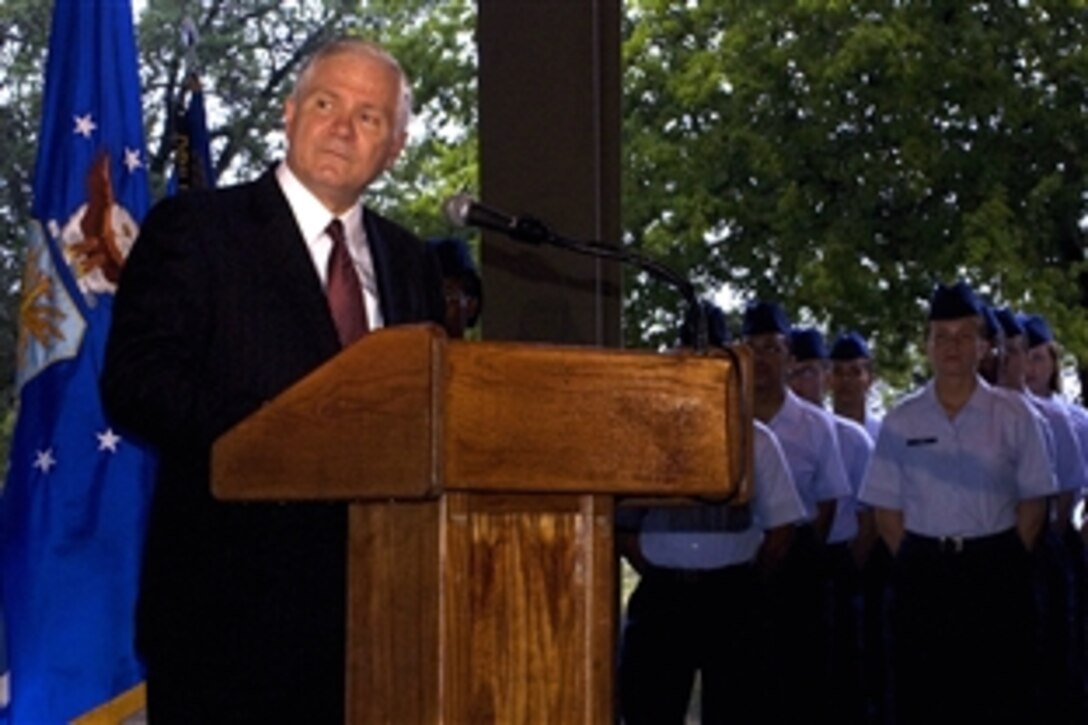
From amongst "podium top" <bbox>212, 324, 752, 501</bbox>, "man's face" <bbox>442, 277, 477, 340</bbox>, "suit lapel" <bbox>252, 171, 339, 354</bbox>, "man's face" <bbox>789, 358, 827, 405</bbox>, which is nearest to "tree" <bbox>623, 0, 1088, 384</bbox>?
"man's face" <bbox>789, 358, 827, 405</bbox>

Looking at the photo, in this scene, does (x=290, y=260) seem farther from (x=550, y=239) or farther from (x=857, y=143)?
(x=857, y=143)

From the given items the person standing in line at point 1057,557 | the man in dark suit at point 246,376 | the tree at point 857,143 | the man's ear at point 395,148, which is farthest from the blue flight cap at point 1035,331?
the man in dark suit at point 246,376

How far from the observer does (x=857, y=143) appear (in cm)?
922

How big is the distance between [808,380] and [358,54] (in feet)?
13.0

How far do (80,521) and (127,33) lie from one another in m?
0.90

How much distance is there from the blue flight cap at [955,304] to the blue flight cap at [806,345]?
0.67m

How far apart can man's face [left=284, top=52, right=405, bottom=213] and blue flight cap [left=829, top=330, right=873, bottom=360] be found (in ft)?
13.9

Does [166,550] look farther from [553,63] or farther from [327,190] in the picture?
[553,63]

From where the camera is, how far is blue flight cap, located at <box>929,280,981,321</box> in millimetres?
5293

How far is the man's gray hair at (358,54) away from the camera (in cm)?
210

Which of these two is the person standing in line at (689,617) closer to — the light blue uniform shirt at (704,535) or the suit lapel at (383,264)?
the light blue uniform shirt at (704,535)

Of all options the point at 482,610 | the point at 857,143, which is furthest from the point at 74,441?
the point at 857,143

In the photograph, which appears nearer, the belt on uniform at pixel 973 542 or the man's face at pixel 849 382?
the belt on uniform at pixel 973 542

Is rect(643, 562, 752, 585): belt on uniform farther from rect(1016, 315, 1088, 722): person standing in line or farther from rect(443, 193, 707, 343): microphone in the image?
rect(443, 193, 707, 343): microphone
